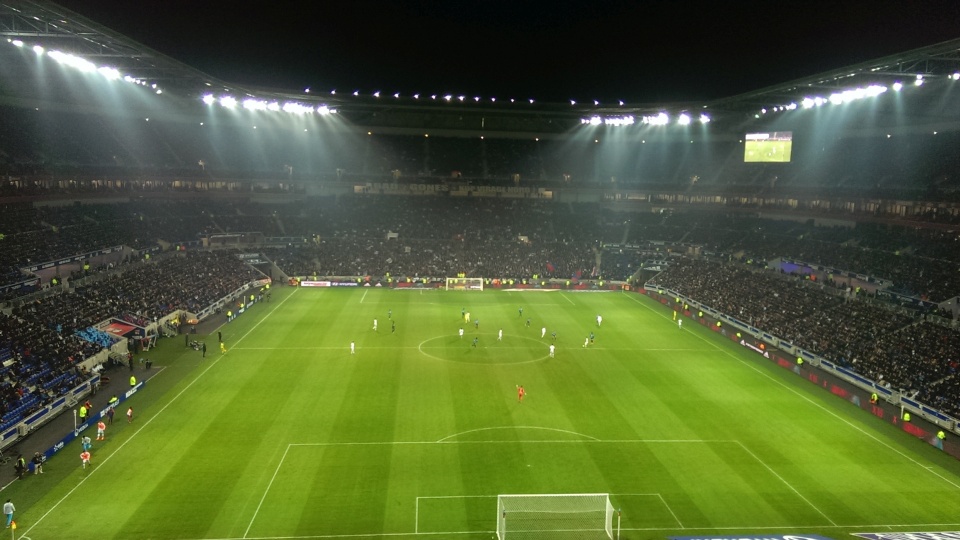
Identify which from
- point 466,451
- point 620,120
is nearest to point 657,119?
point 620,120

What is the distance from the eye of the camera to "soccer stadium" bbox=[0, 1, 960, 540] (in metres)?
22.1

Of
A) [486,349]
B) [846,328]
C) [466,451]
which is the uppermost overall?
[846,328]

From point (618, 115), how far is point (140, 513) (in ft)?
262

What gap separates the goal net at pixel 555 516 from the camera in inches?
761

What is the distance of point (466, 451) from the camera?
25.5 meters

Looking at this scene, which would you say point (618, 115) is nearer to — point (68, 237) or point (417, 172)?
point (417, 172)

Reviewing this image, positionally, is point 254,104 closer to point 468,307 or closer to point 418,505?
point 468,307

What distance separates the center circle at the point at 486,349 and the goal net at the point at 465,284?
22.3 metres

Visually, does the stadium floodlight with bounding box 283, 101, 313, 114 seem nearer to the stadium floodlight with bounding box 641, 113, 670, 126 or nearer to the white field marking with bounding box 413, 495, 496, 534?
the stadium floodlight with bounding box 641, 113, 670, 126

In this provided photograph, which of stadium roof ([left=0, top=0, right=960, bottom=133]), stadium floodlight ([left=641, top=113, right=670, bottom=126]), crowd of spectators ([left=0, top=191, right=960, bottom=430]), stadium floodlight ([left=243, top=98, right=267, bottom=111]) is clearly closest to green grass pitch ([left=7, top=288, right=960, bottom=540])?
crowd of spectators ([left=0, top=191, right=960, bottom=430])

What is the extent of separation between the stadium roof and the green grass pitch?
2121cm

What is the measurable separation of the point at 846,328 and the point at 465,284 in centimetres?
3830

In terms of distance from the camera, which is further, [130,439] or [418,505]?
[130,439]

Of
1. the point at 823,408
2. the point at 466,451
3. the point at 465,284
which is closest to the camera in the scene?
the point at 466,451
